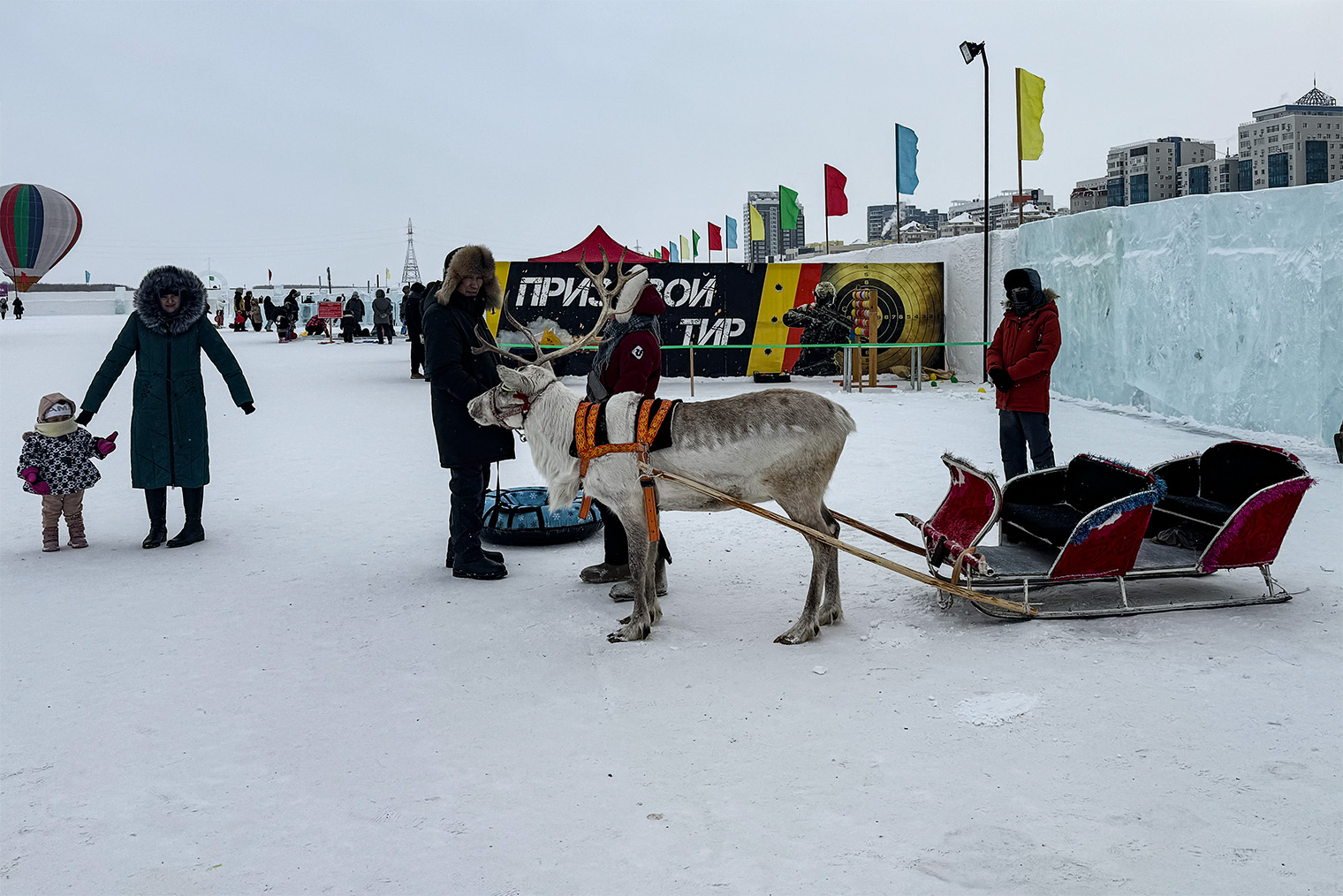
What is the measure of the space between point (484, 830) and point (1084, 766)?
1.89 metres

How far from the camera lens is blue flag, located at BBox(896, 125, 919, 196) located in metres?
22.1

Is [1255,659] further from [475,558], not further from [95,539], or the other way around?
[95,539]

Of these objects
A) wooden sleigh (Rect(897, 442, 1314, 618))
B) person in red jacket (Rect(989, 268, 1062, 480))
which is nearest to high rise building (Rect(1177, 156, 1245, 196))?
person in red jacket (Rect(989, 268, 1062, 480))

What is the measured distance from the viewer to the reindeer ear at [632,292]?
505cm

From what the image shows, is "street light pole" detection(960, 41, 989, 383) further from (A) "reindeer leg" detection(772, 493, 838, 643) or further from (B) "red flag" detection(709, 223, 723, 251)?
(B) "red flag" detection(709, 223, 723, 251)

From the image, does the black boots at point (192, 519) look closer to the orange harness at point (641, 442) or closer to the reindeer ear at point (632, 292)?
the orange harness at point (641, 442)

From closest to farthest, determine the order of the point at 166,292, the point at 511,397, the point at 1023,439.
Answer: the point at 511,397
the point at 166,292
the point at 1023,439

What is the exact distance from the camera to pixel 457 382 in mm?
5258

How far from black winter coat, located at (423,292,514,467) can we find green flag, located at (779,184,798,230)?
26820 millimetres

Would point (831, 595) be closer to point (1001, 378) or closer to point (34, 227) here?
point (1001, 378)

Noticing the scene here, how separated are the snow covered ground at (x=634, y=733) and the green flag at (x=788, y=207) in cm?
2656

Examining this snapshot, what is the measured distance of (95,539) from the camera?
21.0 feet

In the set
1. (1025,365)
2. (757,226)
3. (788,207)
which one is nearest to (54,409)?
(1025,365)

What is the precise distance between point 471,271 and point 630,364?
1.02 meters
